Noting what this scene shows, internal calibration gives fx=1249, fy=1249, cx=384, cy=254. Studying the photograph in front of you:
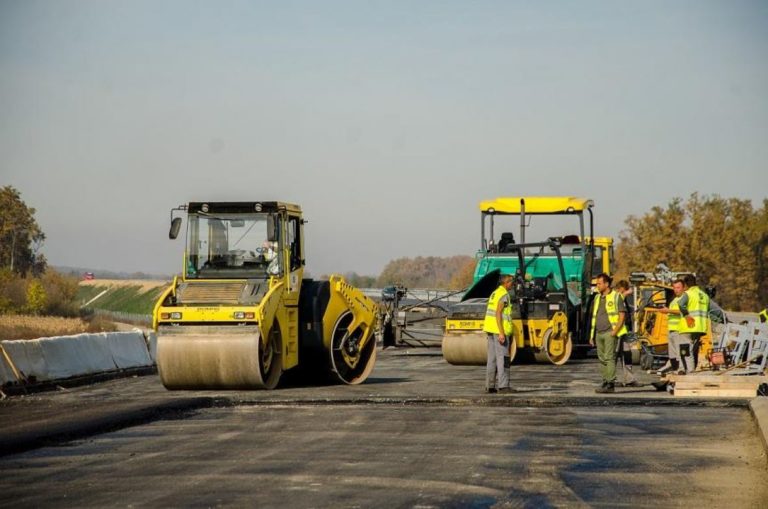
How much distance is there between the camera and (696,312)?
1919 centimetres

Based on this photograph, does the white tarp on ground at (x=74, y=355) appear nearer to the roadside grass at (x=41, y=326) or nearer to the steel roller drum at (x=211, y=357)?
the steel roller drum at (x=211, y=357)

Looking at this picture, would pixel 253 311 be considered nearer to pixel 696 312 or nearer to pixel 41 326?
pixel 696 312

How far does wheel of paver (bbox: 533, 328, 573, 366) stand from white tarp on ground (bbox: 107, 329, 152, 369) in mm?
7819

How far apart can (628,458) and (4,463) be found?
5.91m

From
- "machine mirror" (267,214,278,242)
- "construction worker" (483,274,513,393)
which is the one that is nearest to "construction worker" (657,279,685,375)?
"construction worker" (483,274,513,393)

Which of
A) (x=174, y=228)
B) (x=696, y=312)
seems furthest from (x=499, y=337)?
(x=174, y=228)

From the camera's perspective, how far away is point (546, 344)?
2497 centimetres

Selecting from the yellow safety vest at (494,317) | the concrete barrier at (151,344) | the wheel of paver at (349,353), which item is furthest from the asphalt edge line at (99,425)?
the concrete barrier at (151,344)

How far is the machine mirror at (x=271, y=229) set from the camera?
19203 millimetres

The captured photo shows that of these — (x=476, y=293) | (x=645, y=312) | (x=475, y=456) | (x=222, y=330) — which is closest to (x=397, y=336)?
(x=476, y=293)

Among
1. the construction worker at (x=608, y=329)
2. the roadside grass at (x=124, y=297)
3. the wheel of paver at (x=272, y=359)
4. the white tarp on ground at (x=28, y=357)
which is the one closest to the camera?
the construction worker at (x=608, y=329)

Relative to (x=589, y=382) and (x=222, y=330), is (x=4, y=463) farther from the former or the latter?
(x=589, y=382)

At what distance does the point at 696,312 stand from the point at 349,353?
220 inches

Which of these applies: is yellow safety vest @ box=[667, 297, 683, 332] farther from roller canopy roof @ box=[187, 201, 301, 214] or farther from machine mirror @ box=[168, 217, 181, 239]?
machine mirror @ box=[168, 217, 181, 239]
